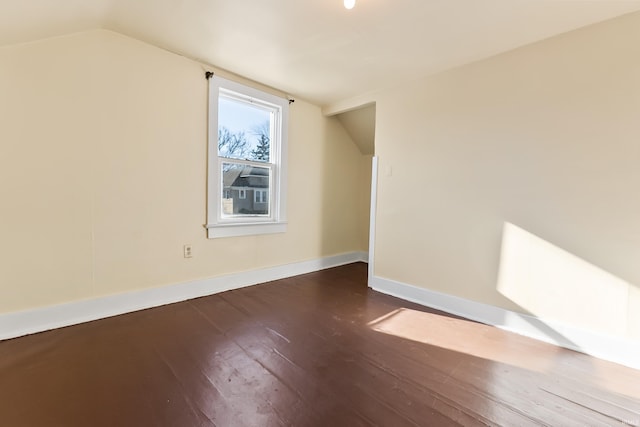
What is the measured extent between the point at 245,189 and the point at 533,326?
308cm

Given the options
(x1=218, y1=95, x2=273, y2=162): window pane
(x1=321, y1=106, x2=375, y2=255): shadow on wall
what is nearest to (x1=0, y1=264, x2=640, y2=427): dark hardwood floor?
(x1=218, y1=95, x2=273, y2=162): window pane

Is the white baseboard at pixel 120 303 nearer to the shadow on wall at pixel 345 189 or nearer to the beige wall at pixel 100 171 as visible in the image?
the beige wall at pixel 100 171

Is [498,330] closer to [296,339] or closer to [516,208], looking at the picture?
[516,208]

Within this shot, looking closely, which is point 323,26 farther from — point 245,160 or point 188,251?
point 188,251

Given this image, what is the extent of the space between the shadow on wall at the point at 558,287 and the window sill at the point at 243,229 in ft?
7.97

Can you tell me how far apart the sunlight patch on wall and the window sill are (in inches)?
95.8

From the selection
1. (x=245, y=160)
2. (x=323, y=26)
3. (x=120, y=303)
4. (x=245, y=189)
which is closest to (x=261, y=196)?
(x=245, y=189)

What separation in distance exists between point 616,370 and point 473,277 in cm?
100

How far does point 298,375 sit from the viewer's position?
161 cm

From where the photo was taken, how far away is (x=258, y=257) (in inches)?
132

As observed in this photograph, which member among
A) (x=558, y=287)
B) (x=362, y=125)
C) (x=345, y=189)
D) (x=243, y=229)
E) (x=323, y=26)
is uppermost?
(x=323, y=26)

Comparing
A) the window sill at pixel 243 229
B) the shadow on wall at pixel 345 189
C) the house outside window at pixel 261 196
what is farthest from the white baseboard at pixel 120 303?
the shadow on wall at pixel 345 189

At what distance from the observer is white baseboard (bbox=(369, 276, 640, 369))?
6.06 feet

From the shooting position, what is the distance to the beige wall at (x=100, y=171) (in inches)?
76.2
